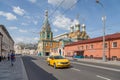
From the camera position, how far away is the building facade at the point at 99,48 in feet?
143

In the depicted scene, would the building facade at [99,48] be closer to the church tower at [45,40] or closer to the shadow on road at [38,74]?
the shadow on road at [38,74]

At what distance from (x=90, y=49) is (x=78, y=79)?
44.7m

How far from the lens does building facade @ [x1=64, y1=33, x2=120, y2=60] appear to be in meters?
43.6

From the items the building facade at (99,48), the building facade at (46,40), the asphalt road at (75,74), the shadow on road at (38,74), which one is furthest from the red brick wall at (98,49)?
the building facade at (46,40)

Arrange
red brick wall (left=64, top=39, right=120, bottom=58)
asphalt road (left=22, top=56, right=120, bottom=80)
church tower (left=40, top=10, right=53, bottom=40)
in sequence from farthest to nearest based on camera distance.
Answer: church tower (left=40, top=10, right=53, bottom=40) → red brick wall (left=64, top=39, right=120, bottom=58) → asphalt road (left=22, top=56, right=120, bottom=80)

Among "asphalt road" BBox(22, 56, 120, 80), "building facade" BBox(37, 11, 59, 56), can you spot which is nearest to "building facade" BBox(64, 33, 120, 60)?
"asphalt road" BBox(22, 56, 120, 80)

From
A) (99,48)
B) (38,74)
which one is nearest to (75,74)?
(38,74)

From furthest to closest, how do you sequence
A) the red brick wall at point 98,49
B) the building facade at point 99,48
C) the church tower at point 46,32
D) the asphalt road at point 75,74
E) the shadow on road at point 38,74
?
the church tower at point 46,32 → the building facade at point 99,48 → the red brick wall at point 98,49 → the shadow on road at point 38,74 → the asphalt road at point 75,74

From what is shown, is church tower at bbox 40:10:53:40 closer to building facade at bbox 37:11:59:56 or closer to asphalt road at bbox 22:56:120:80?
building facade at bbox 37:11:59:56

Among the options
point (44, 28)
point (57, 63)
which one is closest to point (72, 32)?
point (44, 28)

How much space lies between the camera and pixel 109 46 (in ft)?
152

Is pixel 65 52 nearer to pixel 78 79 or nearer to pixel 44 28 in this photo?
pixel 44 28

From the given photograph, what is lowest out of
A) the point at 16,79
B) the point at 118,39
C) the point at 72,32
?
the point at 16,79

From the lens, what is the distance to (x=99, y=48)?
50938 mm
